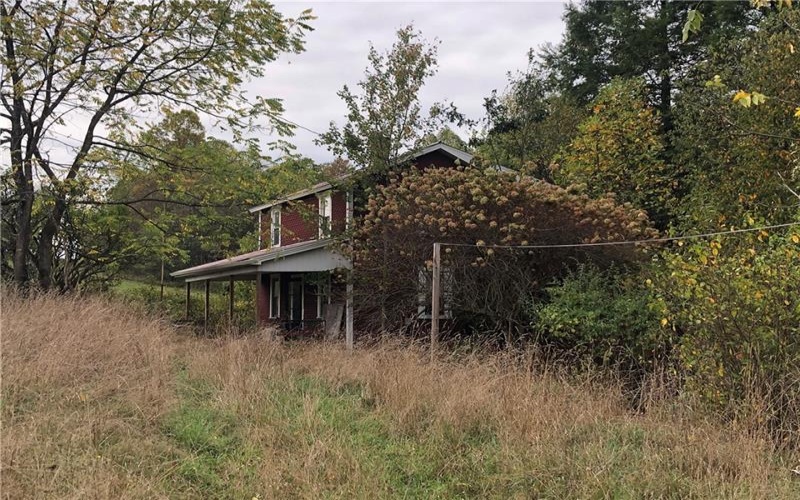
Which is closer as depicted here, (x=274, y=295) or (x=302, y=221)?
(x=302, y=221)

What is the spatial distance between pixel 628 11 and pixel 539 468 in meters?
21.7

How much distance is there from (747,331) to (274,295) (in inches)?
673

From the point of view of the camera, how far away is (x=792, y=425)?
4.71m

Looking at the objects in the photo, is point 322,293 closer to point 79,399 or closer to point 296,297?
point 296,297

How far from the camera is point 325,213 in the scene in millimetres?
17266

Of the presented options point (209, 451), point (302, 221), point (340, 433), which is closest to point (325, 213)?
point (302, 221)

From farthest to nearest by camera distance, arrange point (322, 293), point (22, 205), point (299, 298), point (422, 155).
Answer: point (299, 298)
point (422, 155)
point (322, 293)
point (22, 205)

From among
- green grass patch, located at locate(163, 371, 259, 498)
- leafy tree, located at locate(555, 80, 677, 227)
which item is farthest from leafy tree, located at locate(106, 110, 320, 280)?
leafy tree, located at locate(555, 80, 677, 227)

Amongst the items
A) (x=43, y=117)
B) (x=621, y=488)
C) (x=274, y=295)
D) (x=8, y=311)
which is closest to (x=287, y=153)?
(x=43, y=117)

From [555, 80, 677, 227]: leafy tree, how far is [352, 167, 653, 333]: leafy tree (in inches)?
241

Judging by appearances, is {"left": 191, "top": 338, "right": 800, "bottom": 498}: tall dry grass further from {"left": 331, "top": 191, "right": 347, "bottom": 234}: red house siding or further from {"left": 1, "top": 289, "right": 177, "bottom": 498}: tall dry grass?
{"left": 331, "top": 191, "right": 347, "bottom": 234}: red house siding

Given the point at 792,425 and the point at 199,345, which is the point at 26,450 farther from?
the point at 792,425

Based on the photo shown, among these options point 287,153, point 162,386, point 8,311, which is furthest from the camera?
point 287,153

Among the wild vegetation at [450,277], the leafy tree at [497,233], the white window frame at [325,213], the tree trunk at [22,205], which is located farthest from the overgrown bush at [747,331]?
the tree trunk at [22,205]
